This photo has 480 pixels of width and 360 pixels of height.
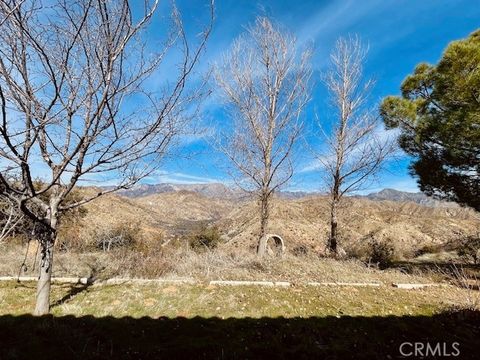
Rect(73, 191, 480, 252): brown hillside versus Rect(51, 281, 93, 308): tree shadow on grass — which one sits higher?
Rect(73, 191, 480, 252): brown hillside

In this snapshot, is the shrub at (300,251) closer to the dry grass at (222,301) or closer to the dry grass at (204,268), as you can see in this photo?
the dry grass at (204,268)

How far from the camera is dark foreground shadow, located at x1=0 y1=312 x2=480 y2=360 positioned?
420 centimetres

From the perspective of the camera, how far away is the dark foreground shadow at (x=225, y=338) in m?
4.20

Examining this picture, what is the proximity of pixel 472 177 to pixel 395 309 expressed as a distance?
5.96 m

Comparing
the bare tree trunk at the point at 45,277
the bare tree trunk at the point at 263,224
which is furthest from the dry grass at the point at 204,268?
the bare tree trunk at the point at 45,277

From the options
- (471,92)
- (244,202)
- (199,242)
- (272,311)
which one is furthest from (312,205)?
(272,311)

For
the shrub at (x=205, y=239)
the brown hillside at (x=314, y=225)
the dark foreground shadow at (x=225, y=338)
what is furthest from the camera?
the brown hillside at (x=314, y=225)

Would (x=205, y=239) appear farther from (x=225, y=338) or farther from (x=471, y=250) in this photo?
(x=225, y=338)

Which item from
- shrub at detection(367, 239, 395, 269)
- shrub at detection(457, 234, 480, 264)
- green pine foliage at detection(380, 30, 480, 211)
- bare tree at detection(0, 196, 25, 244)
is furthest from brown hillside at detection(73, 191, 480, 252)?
bare tree at detection(0, 196, 25, 244)

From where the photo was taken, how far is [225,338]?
471cm

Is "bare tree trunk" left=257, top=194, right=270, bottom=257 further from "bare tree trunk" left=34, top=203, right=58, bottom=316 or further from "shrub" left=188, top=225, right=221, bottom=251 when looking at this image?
"bare tree trunk" left=34, top=203, right=58, bottom=316

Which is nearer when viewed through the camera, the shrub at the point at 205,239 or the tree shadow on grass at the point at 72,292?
the tree shadow on grass at the point at 72,292

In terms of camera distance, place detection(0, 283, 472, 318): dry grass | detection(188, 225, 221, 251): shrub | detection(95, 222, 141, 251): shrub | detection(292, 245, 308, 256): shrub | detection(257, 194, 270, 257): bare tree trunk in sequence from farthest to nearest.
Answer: detection(188, 225, 221, 251): shrub < detection(95, 222, 141, 251): shrub < detection(292, 245, 308, 256): shrub < detection(257, 194, 270, 257): bare tree trunk < detection(0, 283, 472, 318): dry grass

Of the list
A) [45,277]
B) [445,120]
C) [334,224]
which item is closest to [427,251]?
[334,224]
